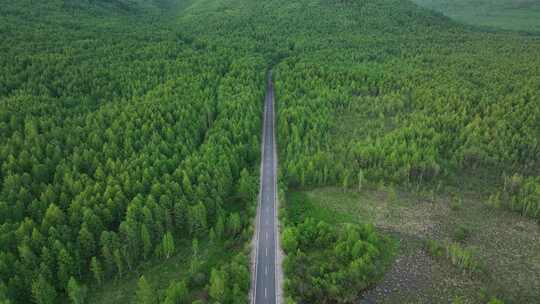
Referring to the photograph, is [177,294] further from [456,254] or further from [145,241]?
[456,254]

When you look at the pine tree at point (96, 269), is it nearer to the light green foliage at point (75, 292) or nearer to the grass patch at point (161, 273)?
the grass patch at point (161, 273)

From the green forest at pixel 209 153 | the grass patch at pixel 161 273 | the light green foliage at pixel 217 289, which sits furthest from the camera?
the green forest at pixel 209 153

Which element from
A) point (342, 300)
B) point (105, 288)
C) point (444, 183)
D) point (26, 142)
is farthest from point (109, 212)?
point (444, 183)

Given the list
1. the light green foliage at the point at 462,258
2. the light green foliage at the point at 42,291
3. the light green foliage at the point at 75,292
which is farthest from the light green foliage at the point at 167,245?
the light green foliage at the point at 462,258

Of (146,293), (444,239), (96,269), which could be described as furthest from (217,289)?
(444,239)

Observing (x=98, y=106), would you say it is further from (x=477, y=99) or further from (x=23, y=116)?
(x=477, y=99)
